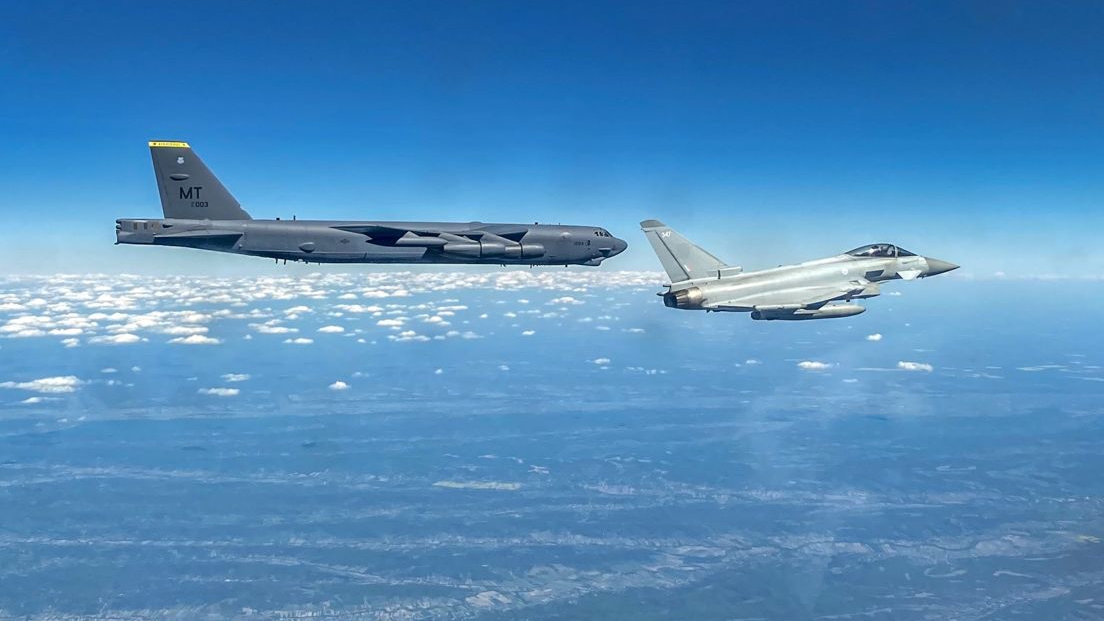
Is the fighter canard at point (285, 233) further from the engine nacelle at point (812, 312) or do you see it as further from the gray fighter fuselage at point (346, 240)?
A: the engine nacelle at point (812, 312)

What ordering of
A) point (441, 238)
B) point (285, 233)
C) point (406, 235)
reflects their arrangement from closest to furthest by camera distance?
1. point (285, 233)
2. point (406, 235)
3. point (441, 238)

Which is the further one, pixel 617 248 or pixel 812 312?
pixel 617 248

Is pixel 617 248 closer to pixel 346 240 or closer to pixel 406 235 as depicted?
pixel 406 235

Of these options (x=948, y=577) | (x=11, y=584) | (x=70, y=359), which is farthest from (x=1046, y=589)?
(x=70, y=359)

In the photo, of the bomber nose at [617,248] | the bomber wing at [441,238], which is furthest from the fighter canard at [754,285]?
the bomber wing at [441,238]

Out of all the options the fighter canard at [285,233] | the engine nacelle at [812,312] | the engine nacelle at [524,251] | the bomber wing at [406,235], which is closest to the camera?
the fighter canard at [285,233]

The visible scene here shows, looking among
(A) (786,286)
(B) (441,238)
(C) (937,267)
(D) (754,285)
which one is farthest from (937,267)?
(B) (441,238)
